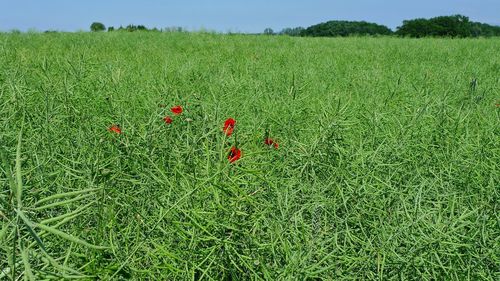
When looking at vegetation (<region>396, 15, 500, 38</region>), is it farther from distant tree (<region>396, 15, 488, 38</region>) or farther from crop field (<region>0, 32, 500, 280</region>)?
crop field (<region>0, 32, 500, 280</region>)

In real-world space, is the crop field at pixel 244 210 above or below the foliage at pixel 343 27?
above

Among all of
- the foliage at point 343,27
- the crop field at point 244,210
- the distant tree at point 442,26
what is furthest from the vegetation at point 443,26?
the crop field at point 244,210

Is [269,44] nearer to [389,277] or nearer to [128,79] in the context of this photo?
[128,79]

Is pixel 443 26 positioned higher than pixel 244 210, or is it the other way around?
pixel 244 210

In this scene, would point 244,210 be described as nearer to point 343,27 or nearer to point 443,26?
point 443,26

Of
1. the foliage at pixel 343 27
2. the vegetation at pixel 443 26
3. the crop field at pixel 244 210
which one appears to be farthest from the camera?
the foliage at pixel 343 27

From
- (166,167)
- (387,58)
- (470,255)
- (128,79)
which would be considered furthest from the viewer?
(387,58)

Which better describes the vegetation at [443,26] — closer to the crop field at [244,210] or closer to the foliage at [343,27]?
the foliage at [343,27]

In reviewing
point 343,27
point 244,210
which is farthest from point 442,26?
point 244,210

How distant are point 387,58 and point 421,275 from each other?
6067mm

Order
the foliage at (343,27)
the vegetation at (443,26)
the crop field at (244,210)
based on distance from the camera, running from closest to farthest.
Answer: the crop field at (244,210), the vegetation at (443,26), the foliage at (343,27)

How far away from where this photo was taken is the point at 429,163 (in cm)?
179

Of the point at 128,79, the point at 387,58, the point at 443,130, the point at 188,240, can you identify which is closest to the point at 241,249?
the point at 188,240

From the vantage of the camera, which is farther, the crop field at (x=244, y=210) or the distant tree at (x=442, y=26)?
the distant tree at (x=442, y=26)
